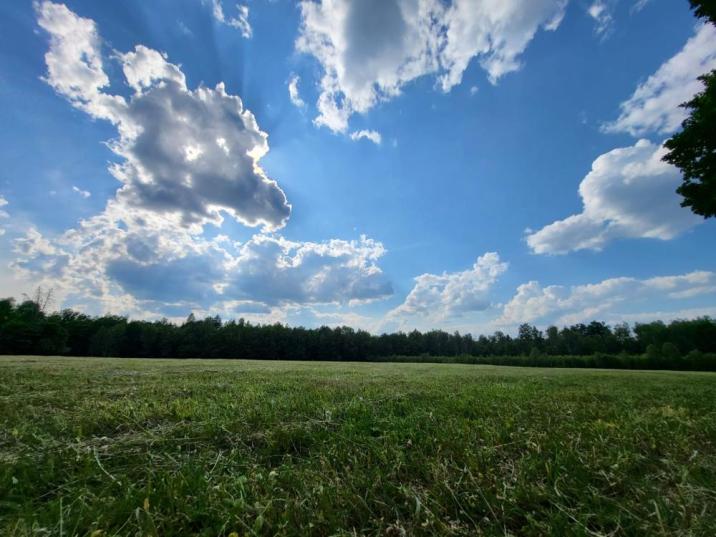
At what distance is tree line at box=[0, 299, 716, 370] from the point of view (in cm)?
6512

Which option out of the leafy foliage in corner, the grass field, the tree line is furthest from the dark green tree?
the tree line

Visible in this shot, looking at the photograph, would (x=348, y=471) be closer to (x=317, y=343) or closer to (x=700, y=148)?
(x=700, y=148)

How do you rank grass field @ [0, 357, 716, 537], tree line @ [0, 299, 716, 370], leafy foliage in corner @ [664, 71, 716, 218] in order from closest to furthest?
grass field @ [0, 357, 716, 537]
leafy foliage in corner @ [664, 71, 716, 218]
tree line @ [0, 299, 716, 370]

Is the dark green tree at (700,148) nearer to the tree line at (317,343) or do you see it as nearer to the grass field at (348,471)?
the grass field at (348,471)

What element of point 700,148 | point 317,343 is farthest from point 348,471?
point 317,343

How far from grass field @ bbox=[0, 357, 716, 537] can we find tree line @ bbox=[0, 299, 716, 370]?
75.3 metres

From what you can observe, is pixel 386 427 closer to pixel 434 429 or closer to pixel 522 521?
pixel 434 429

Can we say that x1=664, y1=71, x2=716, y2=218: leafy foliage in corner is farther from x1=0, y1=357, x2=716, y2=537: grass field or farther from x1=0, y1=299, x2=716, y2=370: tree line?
x1=0, y1=299, x2=716, y2=370: tree line

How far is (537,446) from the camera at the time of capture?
286cm

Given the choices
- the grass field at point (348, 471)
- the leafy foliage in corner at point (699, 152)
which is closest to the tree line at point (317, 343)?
the leafy foliage in corner at point (699, 152)

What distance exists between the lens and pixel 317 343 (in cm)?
9388

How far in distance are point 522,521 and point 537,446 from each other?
3.84 feet

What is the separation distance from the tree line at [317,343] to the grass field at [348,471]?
75283mm

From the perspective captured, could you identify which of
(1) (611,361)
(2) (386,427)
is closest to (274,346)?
(1) (611,361)
